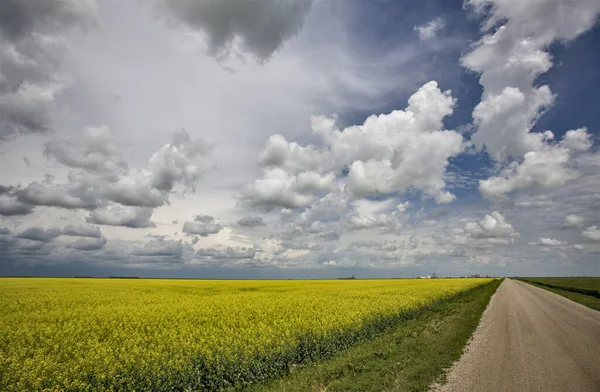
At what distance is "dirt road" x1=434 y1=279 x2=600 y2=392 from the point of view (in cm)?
955

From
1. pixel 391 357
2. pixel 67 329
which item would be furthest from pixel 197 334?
pixel 391 357

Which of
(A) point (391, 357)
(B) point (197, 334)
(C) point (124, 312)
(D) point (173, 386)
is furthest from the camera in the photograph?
(C) point (124, 312)

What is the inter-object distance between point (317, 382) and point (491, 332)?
37.0ft

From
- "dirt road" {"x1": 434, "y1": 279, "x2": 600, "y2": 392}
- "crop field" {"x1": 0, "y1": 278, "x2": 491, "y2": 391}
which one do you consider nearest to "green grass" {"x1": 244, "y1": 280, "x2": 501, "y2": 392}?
"dirt road" {"x1": 434, "y1": 279, "x2": 600, "y2": 392}

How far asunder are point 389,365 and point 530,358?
5.16 metres

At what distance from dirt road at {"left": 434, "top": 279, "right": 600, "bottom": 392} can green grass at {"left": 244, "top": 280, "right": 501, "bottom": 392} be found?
1.95ft

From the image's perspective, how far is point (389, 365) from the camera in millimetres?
11391

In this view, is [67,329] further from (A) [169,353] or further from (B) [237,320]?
(B) [237,320]

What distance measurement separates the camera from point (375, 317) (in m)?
18.5

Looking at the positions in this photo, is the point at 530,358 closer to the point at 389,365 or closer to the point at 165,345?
the point at 389,365

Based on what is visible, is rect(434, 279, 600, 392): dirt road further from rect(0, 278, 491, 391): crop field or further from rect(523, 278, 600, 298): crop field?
rect(523, 278, 600, 298): crop field

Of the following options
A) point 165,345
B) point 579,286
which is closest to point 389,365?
point 165,345

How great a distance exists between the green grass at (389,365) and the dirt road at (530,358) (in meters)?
0.60

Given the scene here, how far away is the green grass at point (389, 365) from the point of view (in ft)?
32.4
